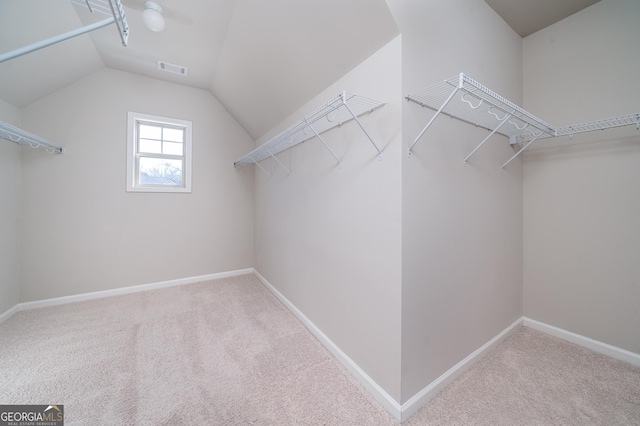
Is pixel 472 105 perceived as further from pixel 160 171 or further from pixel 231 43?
pixel 160 171

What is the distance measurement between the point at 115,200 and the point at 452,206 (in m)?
3.66

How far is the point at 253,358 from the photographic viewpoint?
1.70 metres

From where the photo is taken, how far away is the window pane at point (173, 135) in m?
3.13

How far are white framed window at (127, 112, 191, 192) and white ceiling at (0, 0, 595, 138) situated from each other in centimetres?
60

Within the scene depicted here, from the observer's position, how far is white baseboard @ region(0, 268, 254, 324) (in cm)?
239

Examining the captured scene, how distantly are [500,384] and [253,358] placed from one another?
1.68 meters

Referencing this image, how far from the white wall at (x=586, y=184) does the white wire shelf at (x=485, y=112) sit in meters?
0.20

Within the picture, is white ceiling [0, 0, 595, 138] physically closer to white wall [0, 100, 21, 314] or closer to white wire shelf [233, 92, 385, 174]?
white wire shelf [233, 92, 385, 174]

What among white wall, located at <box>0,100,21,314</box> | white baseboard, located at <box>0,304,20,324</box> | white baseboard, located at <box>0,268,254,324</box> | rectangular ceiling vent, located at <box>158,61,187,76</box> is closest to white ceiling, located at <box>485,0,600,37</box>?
rectangular ceiling vent, located at <box>158,61,187,76</box>

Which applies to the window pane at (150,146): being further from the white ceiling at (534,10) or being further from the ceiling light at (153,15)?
the white ceiling at (534,10)

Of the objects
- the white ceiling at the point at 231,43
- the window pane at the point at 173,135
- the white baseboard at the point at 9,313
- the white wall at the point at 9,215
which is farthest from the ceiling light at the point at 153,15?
the white baseboard at the point at 9,313

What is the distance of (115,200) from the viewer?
2809 mm

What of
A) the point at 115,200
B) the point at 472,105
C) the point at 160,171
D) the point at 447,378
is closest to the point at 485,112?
the point at 472,105

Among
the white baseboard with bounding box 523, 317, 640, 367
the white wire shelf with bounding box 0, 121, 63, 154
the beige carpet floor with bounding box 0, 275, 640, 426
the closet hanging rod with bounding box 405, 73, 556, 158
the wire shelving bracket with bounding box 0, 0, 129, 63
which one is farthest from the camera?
the white wire shelf with bounding box 0, 121, 63, 154
